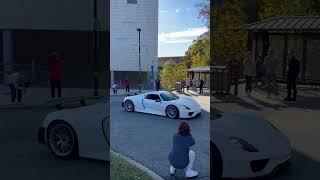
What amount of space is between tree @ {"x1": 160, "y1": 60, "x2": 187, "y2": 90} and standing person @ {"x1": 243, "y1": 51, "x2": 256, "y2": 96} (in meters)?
0.45

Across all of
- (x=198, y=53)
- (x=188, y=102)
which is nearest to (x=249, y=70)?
(x=198, y=53)

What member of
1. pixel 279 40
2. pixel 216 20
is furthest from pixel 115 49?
pixel 279 40

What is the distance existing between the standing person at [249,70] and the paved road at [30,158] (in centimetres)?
121

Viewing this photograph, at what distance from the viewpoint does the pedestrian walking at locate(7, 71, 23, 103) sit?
3723mm

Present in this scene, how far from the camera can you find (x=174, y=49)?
134 inches

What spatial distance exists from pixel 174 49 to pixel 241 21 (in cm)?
54

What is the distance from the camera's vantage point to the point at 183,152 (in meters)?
3.41

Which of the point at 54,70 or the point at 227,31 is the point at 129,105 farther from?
the point at 227,31

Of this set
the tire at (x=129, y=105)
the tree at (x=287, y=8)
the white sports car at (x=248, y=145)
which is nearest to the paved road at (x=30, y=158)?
the tire at (x=129, y=105)

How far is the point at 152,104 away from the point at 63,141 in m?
0.80

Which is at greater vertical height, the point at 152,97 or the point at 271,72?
the point at 271,72

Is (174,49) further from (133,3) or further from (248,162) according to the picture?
(248,162)

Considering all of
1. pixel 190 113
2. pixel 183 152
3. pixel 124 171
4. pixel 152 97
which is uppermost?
pixel 152 97

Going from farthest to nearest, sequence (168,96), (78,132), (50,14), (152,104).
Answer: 1. (78,132)
2. (50,14)
3. (152,104)
4. (168,96)
